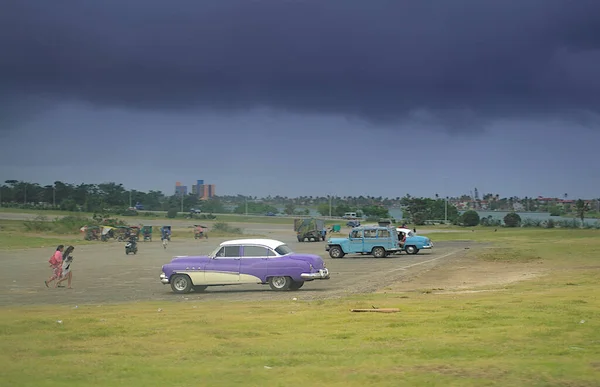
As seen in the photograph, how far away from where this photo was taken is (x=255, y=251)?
27.9 metres

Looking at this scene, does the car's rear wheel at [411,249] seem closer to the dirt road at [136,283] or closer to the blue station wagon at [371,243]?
the blue station wagon at [371,243]

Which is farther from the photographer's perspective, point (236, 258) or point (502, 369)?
point (236, 258)

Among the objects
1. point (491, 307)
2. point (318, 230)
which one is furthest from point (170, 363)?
point (318, 230)

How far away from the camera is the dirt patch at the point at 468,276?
89.7 ft

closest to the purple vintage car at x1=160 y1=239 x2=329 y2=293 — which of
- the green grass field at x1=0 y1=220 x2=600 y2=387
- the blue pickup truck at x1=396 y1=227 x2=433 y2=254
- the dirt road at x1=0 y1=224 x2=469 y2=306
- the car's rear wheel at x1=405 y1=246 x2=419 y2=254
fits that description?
the dirt road at x1=0 y1=224 x2=469 y2=306

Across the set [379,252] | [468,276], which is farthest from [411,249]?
[468,276]

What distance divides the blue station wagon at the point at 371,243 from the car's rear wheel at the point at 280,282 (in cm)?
2481

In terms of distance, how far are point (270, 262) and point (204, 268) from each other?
2.47m

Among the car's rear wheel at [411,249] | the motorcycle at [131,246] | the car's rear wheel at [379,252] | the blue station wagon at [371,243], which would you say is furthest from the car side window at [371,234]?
the motorcycle at [131,246]

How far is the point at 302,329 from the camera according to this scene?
51.9ft

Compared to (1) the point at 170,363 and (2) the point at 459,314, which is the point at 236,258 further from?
(1) the point at 170,363

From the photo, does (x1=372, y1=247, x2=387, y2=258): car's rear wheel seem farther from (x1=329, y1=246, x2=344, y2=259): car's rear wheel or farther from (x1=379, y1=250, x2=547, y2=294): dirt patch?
(x1=379, y1=250, x2=547, y2=294): dirt patch

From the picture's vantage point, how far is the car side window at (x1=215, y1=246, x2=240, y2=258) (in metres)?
28.0

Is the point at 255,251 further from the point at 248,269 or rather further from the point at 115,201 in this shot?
the point at 115,201
